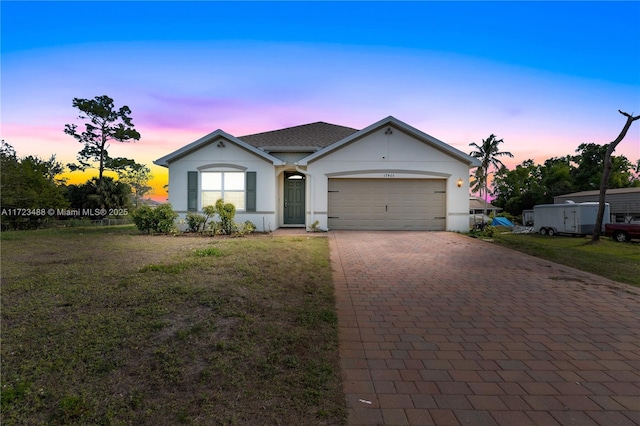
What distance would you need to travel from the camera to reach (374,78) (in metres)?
14.6

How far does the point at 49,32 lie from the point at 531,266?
52.0 ft

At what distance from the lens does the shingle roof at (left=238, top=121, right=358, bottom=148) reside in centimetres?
1542

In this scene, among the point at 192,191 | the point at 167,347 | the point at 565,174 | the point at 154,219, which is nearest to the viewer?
the point at 167,347

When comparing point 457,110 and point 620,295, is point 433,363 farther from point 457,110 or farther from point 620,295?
point 457,110

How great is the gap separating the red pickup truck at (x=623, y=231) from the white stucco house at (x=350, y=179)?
12.5m

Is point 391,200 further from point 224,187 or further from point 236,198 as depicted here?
point 224,187

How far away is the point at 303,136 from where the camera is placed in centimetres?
1659

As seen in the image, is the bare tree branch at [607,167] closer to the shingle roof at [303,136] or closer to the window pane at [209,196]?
the shingle roof at [303,136]

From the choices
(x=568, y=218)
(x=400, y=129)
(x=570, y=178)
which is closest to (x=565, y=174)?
(x=570, y=178)

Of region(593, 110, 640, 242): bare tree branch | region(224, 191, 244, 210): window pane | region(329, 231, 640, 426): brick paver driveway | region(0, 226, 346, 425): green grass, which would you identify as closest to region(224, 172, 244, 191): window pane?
region(224, 191, 244, 210): window pane

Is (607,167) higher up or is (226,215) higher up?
(607,167)

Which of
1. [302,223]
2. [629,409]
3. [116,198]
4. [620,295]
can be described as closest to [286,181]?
[302,223]

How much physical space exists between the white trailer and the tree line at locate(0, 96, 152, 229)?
113 feet

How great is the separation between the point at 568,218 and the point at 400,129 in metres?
17.2
